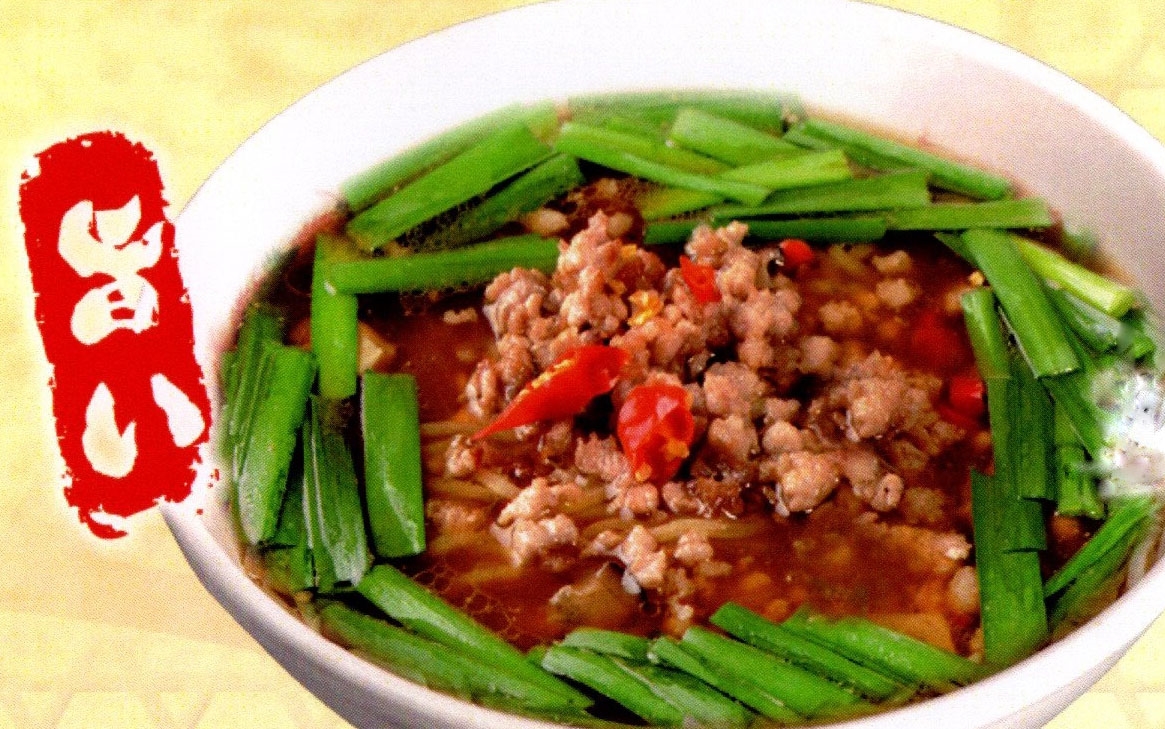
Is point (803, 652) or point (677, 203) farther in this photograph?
point (677, 203)

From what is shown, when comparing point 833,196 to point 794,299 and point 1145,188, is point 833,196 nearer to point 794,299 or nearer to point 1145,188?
point 794,299

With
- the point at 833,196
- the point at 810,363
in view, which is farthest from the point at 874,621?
the point at 833,196

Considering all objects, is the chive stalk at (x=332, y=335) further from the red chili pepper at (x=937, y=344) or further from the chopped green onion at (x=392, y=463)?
the red chili pepper at (x=937, y=344)

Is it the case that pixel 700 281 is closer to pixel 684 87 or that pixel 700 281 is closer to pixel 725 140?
pixel 725 140

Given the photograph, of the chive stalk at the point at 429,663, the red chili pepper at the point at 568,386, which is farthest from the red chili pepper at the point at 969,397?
the chive stalk at the point at 429,663

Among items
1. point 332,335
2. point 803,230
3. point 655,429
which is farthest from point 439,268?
point 803,230

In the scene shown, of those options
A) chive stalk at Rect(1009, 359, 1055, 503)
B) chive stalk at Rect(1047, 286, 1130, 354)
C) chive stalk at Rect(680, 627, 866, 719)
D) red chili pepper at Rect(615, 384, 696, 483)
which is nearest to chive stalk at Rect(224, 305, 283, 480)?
red chili pepper at Rect(615, 384, 696, 483)
